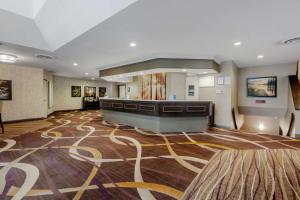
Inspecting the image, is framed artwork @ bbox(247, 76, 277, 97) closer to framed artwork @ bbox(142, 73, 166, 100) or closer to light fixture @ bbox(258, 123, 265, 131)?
light fixture @ bbox(258, 123, 265, 131)

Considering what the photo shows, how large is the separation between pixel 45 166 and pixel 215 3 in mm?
3801

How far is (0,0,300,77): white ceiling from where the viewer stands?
2506 millimetres

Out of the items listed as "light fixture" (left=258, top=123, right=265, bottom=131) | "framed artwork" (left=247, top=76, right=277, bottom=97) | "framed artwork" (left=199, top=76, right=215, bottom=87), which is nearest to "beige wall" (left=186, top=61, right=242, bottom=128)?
"framed artwork" (left=199, top=76, right=215, bottom=87)

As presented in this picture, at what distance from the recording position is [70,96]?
12.0 meters

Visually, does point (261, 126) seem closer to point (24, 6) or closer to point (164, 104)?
point (164, 104)

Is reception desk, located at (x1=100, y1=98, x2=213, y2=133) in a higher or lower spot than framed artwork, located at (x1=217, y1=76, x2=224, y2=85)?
lower

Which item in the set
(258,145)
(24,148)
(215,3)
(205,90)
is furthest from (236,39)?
(24,148)

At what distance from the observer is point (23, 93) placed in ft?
24.4

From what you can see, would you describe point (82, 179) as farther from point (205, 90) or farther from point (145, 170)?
point (205, 90)

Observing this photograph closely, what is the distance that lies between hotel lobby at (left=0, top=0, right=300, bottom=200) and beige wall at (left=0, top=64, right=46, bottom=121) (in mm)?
46

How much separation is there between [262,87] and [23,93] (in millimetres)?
10876

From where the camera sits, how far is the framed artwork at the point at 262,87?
22.1ft

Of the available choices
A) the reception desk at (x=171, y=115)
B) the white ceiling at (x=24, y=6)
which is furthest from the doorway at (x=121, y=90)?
the white ceiling at (x=24, y=6)

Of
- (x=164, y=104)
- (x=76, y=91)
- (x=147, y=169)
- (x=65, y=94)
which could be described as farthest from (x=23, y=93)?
(x=147, y=169)
